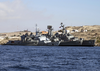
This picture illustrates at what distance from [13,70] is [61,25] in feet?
351

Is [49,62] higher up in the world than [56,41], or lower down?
lower down

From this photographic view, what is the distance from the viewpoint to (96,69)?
32000mm

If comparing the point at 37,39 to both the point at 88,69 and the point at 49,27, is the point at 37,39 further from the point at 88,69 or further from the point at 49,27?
the point at 88,69

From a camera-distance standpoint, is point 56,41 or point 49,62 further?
point 56,41

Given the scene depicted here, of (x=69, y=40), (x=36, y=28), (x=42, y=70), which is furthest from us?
(x=36, y=28)

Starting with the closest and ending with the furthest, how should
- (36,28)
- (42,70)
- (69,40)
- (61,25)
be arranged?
(42,70)
(69,40)
(61,25)
(36,28)

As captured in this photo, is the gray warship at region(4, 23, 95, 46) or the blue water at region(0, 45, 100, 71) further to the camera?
the gray warship at region(4, 23, 95, 46)

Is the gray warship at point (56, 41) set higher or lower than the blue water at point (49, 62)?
higher

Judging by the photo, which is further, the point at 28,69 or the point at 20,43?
the point at 20,43

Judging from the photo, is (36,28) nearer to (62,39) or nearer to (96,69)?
(62,39)

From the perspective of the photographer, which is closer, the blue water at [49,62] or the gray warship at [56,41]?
the blue water at [49,62]

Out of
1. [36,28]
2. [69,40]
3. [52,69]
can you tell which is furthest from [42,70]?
[36,28]

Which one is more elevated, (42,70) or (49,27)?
(49,27)

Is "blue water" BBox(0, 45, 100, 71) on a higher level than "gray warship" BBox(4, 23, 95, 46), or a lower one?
lower
